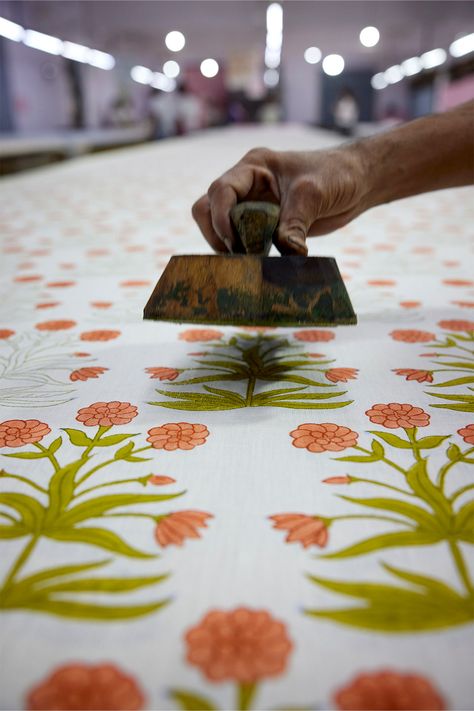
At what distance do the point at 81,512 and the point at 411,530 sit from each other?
1.13 feet

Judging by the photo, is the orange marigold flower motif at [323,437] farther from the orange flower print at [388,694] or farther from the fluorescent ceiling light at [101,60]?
the fluorescent ceiling light at [101,60]

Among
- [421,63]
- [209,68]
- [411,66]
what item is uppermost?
[209,68]

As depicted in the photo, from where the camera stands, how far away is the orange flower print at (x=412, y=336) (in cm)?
114

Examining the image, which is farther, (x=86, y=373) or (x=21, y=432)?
(x=86, y=373)

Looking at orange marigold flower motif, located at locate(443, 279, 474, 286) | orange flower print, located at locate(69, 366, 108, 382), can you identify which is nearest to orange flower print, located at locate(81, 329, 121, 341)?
orange flower print, located at locate(69, 366, 108, 382)

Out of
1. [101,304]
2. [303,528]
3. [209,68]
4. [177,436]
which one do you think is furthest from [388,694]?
[209,68]

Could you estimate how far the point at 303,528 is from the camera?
585mm

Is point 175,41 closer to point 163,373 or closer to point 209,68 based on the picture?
point 209,68

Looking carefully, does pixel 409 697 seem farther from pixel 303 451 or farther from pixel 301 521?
pixel 303 451

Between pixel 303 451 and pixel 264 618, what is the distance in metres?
0.27

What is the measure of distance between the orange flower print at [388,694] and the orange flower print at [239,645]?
53 mm

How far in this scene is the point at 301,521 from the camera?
1.95 ft

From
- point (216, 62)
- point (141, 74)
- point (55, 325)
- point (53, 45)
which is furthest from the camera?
point (216, 62)

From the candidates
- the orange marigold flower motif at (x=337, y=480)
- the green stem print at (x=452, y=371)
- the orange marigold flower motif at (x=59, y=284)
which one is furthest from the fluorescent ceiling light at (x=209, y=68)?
the orange marigold flower motif at (x=337, y=480)
